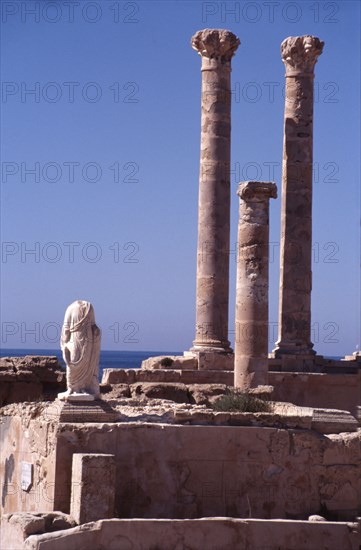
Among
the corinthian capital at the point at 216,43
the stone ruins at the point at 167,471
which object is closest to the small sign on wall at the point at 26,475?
the stone ruins at the point at 167,471

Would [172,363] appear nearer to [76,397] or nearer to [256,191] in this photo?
[256,191]

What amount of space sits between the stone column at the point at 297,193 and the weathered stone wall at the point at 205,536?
13742 mm

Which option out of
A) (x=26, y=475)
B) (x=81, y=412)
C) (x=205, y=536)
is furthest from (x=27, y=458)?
→ (x=205, y=536)

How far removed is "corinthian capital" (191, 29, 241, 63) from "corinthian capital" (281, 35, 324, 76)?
1.48 metres

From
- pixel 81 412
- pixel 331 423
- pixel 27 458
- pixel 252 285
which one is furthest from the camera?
pixel 252 285

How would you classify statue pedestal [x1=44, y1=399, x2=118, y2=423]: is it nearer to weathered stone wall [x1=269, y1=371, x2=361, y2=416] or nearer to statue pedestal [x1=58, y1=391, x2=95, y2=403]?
statue pedestal [x1=58, y1=391, x2=95, y2=403]

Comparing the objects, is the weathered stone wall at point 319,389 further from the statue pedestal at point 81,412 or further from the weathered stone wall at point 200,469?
the statue pedestal at point 81,412

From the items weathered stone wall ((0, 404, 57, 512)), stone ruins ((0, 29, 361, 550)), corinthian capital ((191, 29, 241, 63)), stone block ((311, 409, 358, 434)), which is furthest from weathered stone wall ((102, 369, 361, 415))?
weathered stone wall ((0, 404, 57, 512))

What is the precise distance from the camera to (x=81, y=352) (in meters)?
16.9

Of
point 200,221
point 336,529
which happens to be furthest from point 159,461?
point 200,221

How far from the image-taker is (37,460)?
1684 centimetres

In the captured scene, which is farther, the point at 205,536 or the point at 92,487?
the point at 92,487

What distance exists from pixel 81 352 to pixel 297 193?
1434 centimetres

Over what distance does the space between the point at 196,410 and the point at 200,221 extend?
1220cm
